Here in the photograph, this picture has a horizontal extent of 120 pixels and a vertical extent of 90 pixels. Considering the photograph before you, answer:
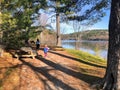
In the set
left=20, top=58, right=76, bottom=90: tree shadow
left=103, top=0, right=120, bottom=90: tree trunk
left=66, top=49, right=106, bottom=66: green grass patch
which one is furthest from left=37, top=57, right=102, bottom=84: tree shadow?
left=66, top=49, right=106, bottom=66: green grass patch

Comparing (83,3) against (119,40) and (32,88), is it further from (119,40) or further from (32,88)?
(32,88)

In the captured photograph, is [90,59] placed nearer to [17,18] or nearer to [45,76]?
[17,18]

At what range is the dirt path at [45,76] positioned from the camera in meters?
11.5

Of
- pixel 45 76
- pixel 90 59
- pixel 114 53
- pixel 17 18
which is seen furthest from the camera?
pixel 90 59

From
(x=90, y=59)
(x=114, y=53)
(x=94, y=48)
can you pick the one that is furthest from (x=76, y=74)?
(x=94, y=48)

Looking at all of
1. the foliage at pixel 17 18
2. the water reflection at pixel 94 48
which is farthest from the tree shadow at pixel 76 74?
the water reflection at pixel 94 48

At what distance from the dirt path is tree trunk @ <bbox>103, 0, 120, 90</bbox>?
1203 millimetres

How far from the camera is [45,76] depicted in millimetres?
13031

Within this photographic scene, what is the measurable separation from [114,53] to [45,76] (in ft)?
13.0

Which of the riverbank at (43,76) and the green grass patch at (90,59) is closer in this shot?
the riverbank at (43,76)

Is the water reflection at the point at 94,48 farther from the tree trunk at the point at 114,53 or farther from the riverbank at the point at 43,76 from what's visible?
the tree trunk at the point at 114,53

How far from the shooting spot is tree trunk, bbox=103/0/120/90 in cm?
1064

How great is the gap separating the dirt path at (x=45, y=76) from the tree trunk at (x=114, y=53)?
1.20 metres

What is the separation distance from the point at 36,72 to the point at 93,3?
5154 mm
